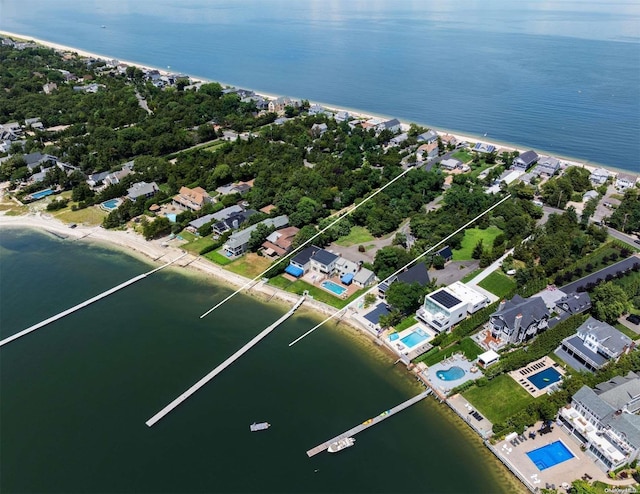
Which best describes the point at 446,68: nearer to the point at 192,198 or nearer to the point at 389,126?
the point at 389,126

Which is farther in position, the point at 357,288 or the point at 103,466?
the point at 357,288

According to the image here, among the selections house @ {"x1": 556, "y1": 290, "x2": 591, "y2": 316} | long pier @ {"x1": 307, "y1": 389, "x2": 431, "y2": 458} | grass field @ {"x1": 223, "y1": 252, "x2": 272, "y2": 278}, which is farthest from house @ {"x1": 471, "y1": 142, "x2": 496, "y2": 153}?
long pier @ {"x1": 307, "y1": 389, "x2": 431, "y2": 458}

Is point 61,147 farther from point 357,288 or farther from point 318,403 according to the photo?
point 318,403

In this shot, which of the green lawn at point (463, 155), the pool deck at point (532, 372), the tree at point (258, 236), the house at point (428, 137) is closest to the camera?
the pool deck at point (532, 372)

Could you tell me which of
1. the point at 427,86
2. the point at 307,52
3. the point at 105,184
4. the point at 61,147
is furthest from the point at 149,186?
the point at 307,52

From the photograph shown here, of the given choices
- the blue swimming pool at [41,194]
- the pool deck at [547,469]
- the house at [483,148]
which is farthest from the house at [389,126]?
the pool deck at [547,469]

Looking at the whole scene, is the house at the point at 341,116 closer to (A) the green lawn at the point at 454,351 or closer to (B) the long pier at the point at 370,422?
(A) the green lawn at the point at 454,351

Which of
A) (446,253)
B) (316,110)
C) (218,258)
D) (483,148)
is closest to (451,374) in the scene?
(446,253)
